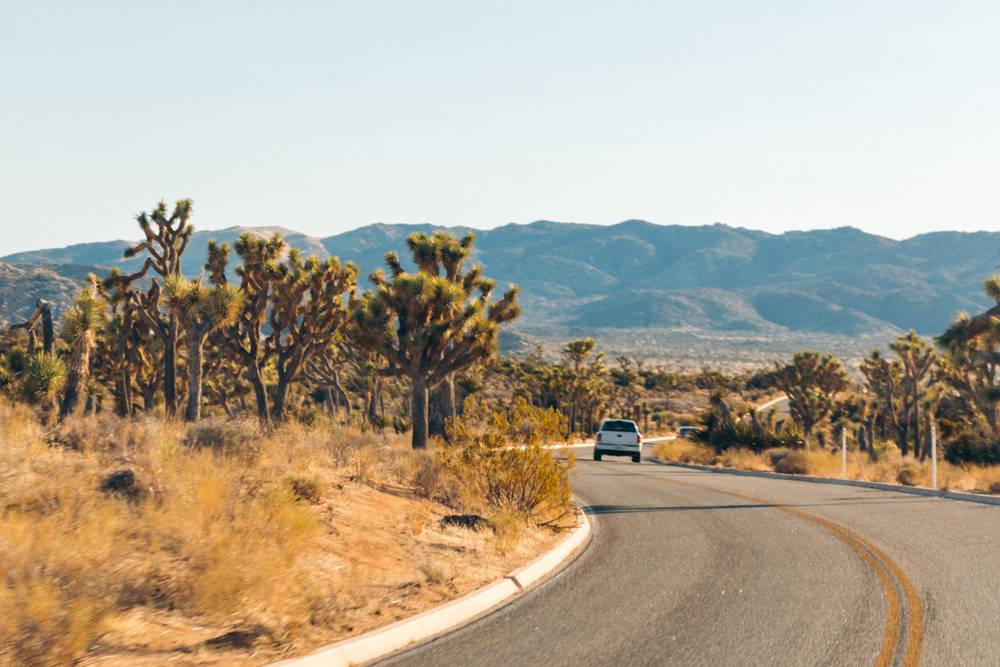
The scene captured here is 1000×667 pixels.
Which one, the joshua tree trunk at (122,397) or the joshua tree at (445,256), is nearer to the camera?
the joshua tree at (445,256)

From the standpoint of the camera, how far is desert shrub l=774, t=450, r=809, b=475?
26109mm

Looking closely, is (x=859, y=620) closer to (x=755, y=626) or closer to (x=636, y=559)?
(x=755, y=626)

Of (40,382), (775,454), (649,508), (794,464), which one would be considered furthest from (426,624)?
(775,454)

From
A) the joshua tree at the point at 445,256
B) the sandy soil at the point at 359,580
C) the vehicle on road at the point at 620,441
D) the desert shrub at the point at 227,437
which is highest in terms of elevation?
the joshua tree at the point at 445,256

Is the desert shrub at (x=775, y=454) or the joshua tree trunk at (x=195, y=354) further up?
the joshua tree trunk at (x=195, y=354)

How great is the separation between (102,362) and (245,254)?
10740 millimetres

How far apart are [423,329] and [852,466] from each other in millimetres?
13916

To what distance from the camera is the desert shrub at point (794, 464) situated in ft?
85.7

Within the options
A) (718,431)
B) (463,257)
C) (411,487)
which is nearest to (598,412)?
(718,431)

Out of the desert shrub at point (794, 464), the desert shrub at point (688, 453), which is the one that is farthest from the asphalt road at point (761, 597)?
the desert shrub at point (688, 453)

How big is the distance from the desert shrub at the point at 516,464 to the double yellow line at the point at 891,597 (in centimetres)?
417

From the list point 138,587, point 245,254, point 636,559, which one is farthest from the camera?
point 245,254

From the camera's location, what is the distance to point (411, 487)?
1481 centimetres

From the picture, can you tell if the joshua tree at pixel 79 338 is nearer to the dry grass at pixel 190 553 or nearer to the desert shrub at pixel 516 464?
the dry grass at pixel 190 553
